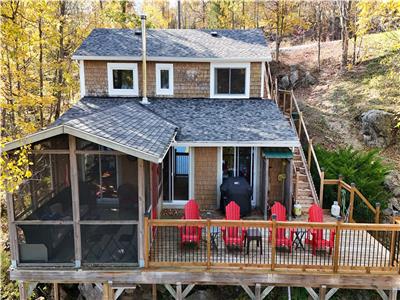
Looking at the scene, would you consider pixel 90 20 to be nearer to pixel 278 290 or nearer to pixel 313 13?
pixel 278 290

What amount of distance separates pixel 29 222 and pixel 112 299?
263 cm

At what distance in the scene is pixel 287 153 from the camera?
11539mm

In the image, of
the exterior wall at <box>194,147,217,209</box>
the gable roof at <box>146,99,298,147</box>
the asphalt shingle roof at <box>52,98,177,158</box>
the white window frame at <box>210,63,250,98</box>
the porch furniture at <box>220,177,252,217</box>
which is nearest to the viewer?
the asphalt shingle roof at <box>52,98,177,158</box>

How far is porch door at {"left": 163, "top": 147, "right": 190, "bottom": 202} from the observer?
12.4 meters

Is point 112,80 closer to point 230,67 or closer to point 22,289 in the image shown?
point 230,67

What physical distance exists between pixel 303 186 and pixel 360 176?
2509 millimetres

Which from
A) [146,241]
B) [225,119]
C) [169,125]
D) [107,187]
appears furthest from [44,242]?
[225,119]

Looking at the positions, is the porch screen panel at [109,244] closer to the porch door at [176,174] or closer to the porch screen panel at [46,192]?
the porch screen panel at [46,192]

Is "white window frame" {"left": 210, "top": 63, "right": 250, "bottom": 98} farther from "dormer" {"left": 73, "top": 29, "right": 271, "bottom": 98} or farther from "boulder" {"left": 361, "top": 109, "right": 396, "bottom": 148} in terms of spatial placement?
"boulder" {"left": 361, "top": 109, "right": 396, "bottom": 148}

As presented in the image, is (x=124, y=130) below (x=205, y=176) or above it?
above

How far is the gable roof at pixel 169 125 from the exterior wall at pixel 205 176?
0.73 m

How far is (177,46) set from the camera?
15.7 metres

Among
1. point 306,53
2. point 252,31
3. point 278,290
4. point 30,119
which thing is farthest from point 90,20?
point 278,290

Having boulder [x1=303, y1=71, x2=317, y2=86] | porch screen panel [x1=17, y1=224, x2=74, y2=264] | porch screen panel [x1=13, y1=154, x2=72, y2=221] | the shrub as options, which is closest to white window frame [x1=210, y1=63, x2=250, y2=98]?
the shrub
